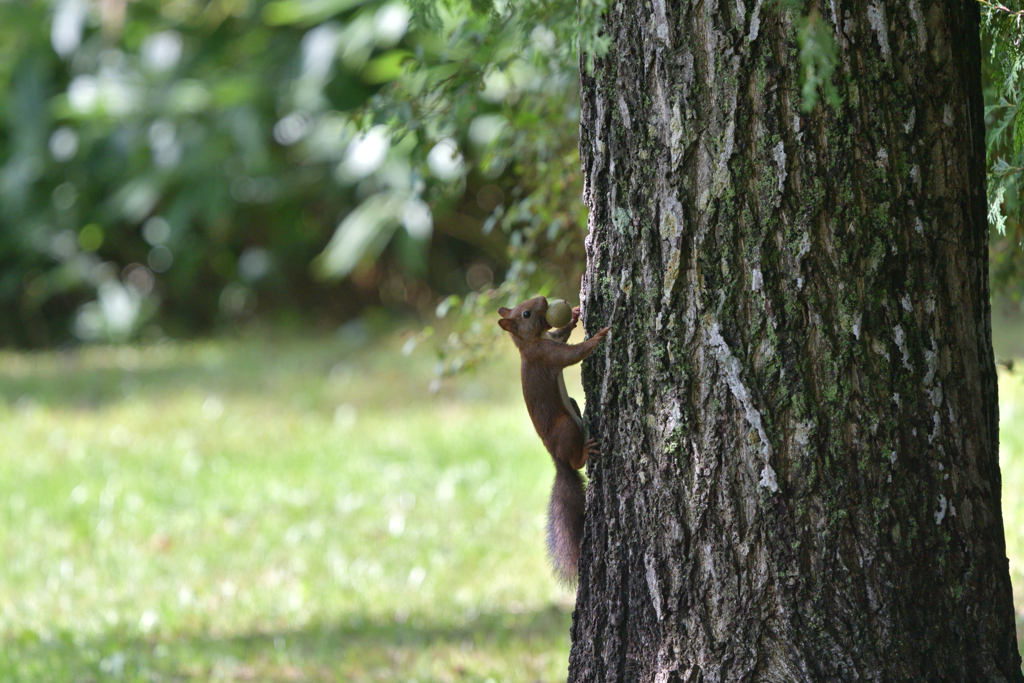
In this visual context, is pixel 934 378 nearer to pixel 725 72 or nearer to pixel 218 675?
pixel 725 72

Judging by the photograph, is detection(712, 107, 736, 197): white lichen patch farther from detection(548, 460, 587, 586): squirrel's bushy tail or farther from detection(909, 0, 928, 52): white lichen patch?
detection(548, 460, 587, 586): squirrel's bushy tail

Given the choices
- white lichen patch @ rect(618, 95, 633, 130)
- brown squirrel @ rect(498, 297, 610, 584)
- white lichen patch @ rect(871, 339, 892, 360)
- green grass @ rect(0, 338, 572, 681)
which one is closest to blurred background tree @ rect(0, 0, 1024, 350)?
green grass @ rect(0, 338, 572, 681)

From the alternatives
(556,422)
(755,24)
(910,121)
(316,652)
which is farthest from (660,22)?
(316,652)

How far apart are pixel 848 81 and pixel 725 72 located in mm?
236

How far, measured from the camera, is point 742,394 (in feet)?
6.84

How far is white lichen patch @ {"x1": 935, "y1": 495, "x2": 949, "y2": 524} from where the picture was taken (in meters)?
2.08

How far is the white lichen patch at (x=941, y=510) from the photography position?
208 cm

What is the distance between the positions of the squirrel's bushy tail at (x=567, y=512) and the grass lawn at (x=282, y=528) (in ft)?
2.81

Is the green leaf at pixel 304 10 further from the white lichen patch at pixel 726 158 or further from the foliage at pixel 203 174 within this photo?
the white lichen patch at pixel 726 158

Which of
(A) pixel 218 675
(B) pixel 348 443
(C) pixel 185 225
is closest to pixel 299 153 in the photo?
(C) pixel 185 225

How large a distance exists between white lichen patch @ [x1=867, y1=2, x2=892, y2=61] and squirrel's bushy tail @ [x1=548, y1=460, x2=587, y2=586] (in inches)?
45.5

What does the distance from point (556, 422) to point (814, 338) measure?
0.68m

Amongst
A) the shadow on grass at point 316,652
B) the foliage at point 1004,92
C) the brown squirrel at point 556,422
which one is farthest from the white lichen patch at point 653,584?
the shadow on grass at point 316,652

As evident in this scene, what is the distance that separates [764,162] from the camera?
6.65ft
